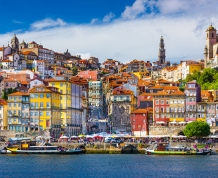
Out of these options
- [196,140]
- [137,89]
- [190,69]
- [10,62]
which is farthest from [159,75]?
[196,140]

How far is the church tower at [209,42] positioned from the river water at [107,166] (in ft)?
183

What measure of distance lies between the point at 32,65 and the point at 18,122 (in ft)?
184

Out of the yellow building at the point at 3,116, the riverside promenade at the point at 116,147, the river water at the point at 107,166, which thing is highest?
the yellow building at the point at 3,116

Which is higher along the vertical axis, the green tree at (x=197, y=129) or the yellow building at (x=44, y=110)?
the yellow building at (x=44, y=110)

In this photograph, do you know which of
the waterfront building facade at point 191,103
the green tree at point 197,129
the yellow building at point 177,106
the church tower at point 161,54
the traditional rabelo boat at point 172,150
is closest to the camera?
the traditional rabelo boat at point 172,150

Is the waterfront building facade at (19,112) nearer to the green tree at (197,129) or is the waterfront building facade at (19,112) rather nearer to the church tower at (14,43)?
the green tree at (197,129)

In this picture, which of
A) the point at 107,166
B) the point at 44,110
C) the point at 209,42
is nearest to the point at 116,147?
the point at 44,110

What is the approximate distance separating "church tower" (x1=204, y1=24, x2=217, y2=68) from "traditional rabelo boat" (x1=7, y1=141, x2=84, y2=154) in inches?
2197

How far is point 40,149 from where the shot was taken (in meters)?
77.9

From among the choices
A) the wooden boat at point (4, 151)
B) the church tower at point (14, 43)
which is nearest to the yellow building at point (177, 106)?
the wooden boat at point (4, 151)

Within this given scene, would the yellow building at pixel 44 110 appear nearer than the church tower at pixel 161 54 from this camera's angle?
Yes

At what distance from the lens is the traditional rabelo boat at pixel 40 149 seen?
253 ft

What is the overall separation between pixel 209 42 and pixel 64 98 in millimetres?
44060

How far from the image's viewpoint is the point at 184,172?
5578 cm
